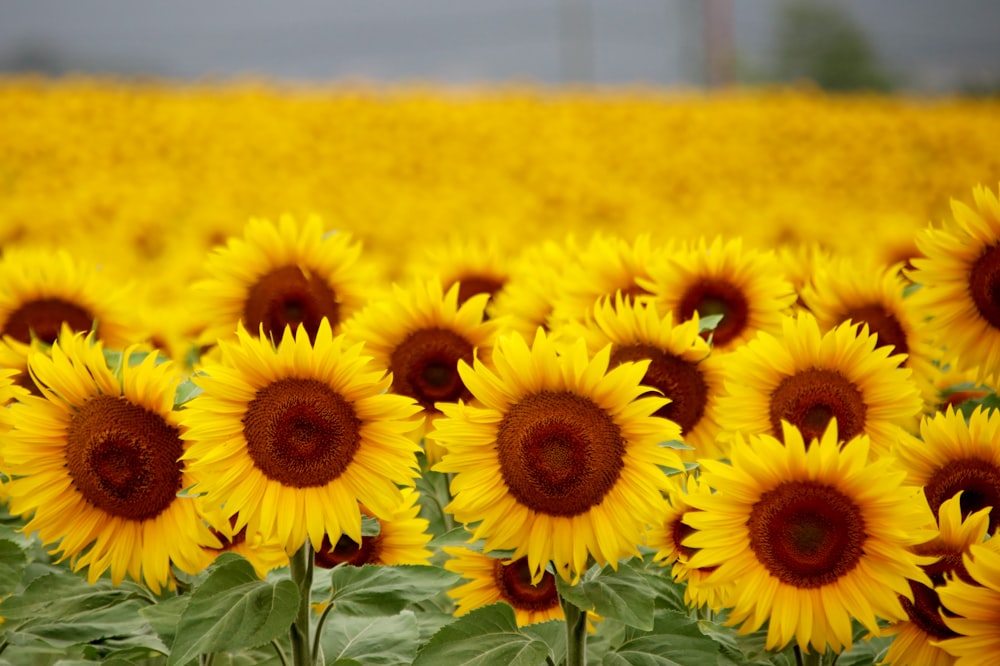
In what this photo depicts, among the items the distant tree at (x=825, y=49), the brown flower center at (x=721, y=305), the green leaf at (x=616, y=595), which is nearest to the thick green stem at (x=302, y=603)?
the green leaf at (x=616, y=595)

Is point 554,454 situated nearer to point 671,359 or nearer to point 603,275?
point 671,359

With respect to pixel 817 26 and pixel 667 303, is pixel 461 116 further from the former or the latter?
pixel 817 26

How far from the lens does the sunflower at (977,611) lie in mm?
1746

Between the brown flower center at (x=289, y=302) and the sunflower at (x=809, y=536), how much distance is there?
140 centimetres

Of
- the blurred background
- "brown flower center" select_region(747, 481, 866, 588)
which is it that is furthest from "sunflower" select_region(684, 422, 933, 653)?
the blurred background

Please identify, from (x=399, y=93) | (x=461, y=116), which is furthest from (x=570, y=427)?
(x=399, y=93)

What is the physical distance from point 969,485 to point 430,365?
1233 mm

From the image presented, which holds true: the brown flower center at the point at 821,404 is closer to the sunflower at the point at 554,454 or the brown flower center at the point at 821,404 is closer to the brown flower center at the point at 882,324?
the sunflower at the point at 554,454

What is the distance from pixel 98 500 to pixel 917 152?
14539mm

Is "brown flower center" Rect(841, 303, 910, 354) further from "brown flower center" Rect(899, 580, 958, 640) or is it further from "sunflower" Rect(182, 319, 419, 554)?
"sunflower" Rect(182, 319, 419, 554)

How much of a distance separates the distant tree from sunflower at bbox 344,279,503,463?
64321 millimetres

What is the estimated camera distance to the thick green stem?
2.10 meters

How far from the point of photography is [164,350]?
3516 mm

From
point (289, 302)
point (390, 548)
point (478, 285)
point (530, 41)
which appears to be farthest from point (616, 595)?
point (530, 41)
